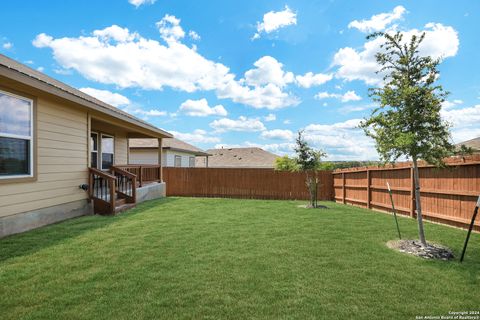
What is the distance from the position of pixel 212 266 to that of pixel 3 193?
14.2ft

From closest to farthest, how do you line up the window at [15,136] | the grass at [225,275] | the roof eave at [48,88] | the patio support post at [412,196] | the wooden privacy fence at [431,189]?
the grass at [225,275]
the roof eave at [48,88]
the window at [15,136]
the wooden privacy fence at [431,189]
the patio support post at [412,196]

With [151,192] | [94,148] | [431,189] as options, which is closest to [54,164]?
[94,148]

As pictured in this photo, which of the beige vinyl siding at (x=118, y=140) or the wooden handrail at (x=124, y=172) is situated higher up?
the beige vinyl siding at (x=118, y=140)

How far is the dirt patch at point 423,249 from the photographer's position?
14.1 ft

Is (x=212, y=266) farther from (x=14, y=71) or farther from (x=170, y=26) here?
(x=170, y=26)

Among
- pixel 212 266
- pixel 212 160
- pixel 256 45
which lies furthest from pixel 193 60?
pixel 212 160

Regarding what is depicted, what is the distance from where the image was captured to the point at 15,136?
17.8 feet

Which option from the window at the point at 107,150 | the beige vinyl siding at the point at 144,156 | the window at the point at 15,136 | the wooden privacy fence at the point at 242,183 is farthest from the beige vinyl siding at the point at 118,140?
the beige vinyl siding at the point at 144,156

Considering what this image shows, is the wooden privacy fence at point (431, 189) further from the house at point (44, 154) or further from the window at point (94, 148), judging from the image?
the window at point (94, 148)

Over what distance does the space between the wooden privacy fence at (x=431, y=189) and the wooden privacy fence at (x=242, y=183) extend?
2.79 meters

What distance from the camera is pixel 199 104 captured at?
73.3 feet

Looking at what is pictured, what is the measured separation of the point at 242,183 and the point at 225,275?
1076cm

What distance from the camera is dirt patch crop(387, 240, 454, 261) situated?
169 inches

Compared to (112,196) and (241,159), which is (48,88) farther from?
(241,159)
